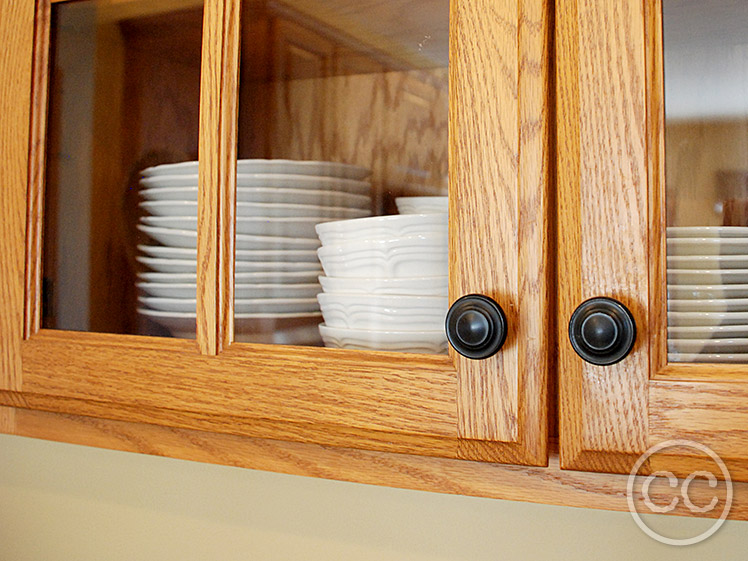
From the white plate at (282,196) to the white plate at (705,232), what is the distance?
22 centimetres

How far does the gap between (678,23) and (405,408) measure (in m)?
0.31

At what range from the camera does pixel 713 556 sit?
717mm

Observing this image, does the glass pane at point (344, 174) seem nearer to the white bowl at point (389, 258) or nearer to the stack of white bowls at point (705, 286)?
the white bowl at point (389, 258)

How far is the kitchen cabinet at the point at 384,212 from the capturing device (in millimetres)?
418

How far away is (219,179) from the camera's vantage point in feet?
1.83

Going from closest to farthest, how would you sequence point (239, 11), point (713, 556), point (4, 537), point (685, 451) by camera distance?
point (685, 451), point (239, 11), point (713, 556), point (4, 537)

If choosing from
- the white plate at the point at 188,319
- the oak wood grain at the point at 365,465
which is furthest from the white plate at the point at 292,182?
the oak wood grain at the point at 365,465

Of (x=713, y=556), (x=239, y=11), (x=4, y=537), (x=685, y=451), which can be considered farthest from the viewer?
(x=4, y=537)

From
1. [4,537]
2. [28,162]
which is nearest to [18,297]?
[28,162]

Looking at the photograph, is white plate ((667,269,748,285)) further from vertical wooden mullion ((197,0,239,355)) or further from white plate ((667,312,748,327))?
vertical wooden mullion ((197,0,239,355))

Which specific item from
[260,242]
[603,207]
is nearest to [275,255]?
[260,242]

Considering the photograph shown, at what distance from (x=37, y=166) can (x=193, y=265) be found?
0.21 meters

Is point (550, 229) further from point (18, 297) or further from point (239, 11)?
point (18, 297)

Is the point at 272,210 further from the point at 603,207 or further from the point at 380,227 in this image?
the point at 603,207
